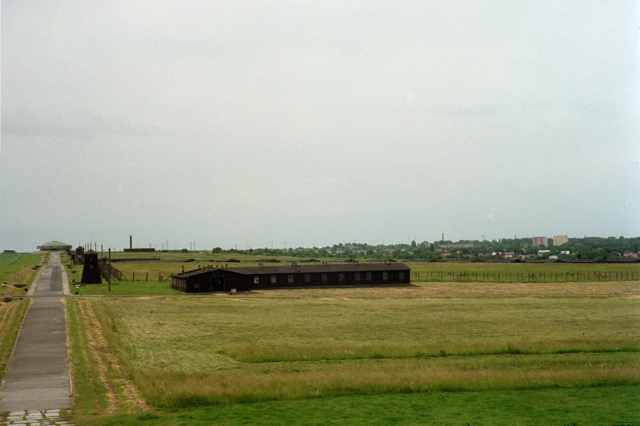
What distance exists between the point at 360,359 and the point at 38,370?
58.4ft

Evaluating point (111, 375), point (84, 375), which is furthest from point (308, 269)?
point (84, 375)

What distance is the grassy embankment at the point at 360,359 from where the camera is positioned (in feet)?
82.7

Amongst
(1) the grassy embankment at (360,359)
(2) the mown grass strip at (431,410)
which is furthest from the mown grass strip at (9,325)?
(2) the mown grass strip at (431,410)

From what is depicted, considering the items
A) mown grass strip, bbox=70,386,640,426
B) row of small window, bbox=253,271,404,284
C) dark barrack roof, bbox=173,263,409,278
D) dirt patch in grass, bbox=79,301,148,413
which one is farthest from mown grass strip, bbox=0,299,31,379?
row of small window, bbox=253,271,404,284

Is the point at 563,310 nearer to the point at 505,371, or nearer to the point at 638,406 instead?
the point at 505,371

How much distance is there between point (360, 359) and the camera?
123ft

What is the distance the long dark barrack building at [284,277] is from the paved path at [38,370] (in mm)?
A: 36469

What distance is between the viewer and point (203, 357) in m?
37.3

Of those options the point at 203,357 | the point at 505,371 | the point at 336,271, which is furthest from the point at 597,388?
the point at 336,271

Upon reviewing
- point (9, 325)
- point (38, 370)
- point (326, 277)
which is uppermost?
point (326, 277)

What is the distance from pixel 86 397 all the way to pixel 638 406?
74.1 ft

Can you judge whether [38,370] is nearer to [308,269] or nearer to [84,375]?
[84,375]

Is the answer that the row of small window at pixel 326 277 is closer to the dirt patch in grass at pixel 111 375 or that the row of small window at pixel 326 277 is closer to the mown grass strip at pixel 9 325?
the mown grass strip at pixel 9 325

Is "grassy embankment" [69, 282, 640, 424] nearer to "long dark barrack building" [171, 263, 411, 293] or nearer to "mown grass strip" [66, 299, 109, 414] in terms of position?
"mown grass strip" [66, 299, 109, 414]
